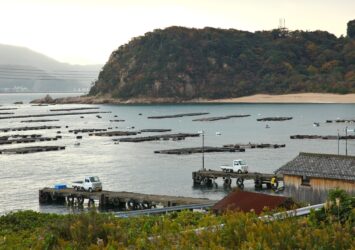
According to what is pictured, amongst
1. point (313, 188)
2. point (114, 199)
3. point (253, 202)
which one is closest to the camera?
point (253, 202)

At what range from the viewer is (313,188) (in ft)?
121

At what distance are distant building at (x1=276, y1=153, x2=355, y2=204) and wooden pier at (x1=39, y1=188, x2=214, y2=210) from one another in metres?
10.8

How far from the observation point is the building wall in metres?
35.8

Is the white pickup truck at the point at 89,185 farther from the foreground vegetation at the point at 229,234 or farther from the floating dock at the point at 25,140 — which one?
the floating dock at the point at 25,140

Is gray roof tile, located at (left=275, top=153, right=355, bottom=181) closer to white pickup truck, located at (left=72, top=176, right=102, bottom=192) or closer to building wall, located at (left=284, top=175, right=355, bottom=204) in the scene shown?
building wall, located at (left=284, top=175, right=355, bottom=204)

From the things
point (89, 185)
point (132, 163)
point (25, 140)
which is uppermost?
point (89, 185)

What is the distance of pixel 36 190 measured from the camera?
210 feet

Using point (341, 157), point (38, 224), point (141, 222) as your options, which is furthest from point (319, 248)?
point (341, 157)

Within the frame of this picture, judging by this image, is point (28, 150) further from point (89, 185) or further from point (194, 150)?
point (89, 185)

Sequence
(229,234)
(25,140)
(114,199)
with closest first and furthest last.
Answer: (229,234), (114,199), (25,140)

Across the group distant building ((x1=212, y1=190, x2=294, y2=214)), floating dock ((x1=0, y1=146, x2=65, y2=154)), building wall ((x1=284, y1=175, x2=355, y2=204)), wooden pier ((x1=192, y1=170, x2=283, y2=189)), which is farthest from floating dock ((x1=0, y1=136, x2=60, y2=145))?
distant building ((x1=212, y1=190, x2=294, y2=214))

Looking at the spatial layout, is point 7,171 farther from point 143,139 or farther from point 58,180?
point 143,139

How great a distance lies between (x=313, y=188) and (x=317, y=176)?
0.88 metres

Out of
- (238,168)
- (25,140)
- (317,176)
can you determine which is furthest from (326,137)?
(317,176)
